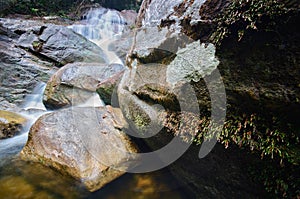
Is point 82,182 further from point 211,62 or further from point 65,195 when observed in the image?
point 211,62

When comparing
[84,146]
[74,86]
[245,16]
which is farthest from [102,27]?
[245,16]

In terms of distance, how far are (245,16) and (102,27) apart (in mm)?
12629

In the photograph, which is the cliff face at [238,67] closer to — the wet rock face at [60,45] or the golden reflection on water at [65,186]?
the golden reflection on water at [65,186]

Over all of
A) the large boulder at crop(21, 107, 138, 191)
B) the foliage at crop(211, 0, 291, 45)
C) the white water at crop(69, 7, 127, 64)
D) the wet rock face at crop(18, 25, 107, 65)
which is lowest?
the large boulder at crop(21, 107, 138, 191)

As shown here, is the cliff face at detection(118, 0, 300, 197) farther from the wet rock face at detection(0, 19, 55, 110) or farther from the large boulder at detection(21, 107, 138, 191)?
the wet rock face at detection(0, 19, 55, 110)

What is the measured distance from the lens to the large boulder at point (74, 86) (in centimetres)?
563

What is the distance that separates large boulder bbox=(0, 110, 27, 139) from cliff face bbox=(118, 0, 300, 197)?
11.5ft

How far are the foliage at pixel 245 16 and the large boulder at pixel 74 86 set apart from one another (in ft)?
13.4

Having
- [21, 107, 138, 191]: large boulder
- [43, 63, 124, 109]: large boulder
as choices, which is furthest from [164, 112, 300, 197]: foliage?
[43, 63, 124, 109]: large boulder

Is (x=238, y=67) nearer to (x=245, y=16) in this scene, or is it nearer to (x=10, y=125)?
(x=245, y=16)

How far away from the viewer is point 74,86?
5656mm

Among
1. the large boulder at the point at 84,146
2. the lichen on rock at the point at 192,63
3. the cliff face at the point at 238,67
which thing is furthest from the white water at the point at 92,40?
the lichen on rock at the point at 192,63

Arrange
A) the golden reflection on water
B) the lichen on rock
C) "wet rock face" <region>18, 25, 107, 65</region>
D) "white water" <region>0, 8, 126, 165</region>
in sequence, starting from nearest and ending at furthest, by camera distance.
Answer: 1. the lichen on rock
2. the golden reflection on water
3. "white water" <region>0, 8, 126, 165</region>
4. "wet rock face" <region>18, 25, 107, 65</region>

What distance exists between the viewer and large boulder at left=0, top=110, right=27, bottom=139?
4258 mm
